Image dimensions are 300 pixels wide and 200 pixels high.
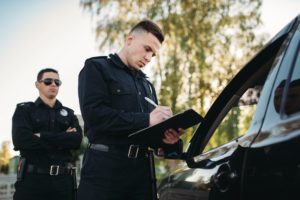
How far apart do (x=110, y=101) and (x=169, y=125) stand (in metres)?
0.54

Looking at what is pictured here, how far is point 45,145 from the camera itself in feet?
14.8

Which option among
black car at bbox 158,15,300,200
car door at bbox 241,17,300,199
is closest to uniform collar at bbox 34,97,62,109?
black car at bbox 158,15,300,200

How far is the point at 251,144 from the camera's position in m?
1.61

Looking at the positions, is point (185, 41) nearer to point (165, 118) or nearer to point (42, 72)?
point (42, 72)

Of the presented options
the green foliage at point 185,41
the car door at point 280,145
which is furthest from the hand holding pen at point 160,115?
the green foliage at point 185,41

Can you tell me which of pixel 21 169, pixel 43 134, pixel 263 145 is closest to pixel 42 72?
pixel 43 134

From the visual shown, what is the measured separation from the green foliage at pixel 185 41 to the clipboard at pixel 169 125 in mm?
15581

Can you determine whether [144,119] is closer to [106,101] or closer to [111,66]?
[106,101]

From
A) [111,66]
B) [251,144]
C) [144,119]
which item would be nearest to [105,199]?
[144,119]

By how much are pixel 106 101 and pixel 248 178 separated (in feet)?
4.35

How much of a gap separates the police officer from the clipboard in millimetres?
2285

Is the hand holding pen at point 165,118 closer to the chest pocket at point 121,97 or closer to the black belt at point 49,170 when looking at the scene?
the chest pocket at point 121,97

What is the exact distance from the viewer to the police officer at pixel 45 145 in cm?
445

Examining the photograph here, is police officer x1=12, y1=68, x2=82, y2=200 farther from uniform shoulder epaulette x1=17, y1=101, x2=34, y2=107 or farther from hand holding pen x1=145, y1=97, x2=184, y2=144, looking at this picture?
hand holding pen x1=145, y1=97, x2=184, y2=144
